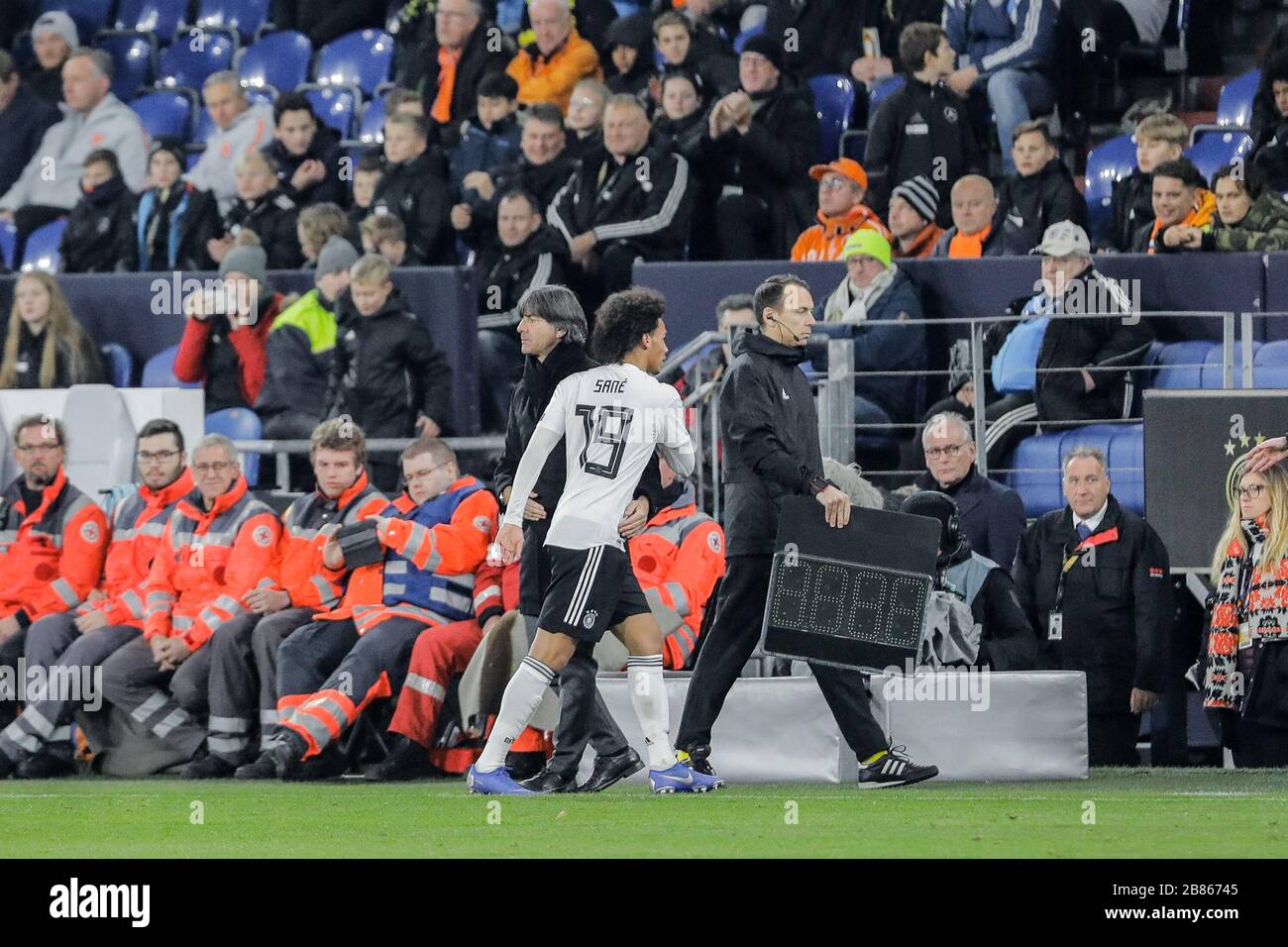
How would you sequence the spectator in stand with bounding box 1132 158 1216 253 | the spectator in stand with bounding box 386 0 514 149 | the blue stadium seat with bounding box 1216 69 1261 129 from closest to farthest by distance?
the spectator in stand with bounding box 1132 158 1216 253, the blue stadium seat with bounding box 1216 69 1261 129, the spectator in stand with bounding box 386 0 514 149

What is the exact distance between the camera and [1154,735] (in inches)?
417

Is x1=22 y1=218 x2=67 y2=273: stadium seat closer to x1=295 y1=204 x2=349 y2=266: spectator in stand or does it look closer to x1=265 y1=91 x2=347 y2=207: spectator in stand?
x1=265 y1=91 x2=347 y2=207: spectator in stand

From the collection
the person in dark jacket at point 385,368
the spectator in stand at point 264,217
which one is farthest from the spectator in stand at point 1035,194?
the spectator in stand at point 264,217

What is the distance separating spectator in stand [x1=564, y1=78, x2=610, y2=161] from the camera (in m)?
14.3

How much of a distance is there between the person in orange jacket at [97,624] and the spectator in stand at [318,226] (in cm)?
243

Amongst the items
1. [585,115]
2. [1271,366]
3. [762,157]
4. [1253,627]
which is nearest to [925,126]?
[762,157]

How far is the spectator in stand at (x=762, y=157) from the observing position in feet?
44.5

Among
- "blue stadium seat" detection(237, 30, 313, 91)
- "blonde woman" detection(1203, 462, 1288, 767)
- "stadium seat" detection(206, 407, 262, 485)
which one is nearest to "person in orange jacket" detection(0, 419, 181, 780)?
"stadium seat" detection(206, 407, 262, 485)

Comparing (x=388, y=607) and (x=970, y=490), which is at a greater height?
(x=970, y=490)

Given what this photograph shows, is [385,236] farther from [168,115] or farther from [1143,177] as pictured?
[168,115]

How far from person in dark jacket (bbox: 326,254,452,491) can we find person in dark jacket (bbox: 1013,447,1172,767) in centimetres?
391

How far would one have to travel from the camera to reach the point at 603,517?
8.35 meters

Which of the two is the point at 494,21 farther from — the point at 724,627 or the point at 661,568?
the point at 724,627

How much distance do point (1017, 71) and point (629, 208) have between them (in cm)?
271
